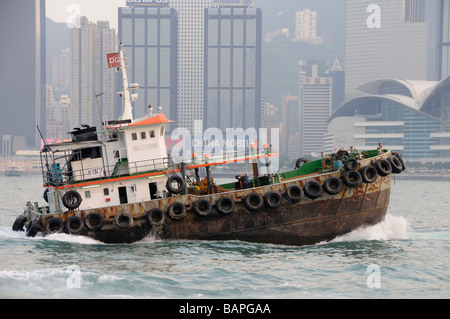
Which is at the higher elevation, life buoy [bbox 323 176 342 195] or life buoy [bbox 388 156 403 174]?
life buoy [bbox 388 156 403 174]

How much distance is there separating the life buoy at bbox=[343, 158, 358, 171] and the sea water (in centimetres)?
218

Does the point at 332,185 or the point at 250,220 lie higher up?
the point at 332,185

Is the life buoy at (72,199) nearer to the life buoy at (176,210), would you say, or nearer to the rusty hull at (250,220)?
the rusty hull at (250,220)

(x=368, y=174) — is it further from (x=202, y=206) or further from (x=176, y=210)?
(x=176, y=210)

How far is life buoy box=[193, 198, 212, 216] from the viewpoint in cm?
2220

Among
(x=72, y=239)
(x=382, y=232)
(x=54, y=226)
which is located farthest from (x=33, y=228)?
(x=382, y=232)

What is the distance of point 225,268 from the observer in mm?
19062

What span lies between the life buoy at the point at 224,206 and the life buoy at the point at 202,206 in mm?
270

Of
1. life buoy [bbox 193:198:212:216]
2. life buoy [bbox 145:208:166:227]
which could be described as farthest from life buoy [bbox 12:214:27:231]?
life buoy [bbox 193:198:212:216]

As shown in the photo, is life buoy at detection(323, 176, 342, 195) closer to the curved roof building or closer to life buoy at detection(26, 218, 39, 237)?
life buoy at detection(26, 218, 39, 237)

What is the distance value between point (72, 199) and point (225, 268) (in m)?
6.51

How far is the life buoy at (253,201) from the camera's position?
873 inches

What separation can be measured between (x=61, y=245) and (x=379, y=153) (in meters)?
11.4

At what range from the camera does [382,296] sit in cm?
1664
